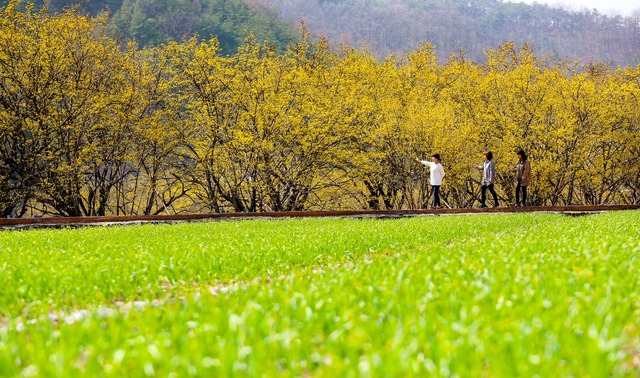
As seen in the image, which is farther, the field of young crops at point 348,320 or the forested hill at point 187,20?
the forested hill at point 187,20

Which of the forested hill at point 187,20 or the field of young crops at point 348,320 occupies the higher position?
the forested hill at point 187,20

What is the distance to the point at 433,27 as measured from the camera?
197500 mm

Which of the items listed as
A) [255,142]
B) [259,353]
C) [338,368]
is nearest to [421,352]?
[338,368]

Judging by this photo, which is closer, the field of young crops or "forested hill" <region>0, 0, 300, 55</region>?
the field of young crops

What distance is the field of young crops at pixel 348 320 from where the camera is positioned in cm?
272

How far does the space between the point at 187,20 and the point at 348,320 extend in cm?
8119

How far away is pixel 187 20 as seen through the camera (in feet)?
261

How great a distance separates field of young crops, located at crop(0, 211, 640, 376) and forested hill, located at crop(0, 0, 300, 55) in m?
70.5

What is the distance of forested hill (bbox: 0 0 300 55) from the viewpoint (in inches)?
2945

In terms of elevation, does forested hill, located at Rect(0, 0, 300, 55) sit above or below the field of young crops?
above

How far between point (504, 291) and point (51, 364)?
3056 millimetres

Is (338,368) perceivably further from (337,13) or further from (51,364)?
(337,13)

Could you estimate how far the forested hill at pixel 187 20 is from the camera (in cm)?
7481

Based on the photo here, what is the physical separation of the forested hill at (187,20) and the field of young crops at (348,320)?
231 ft
